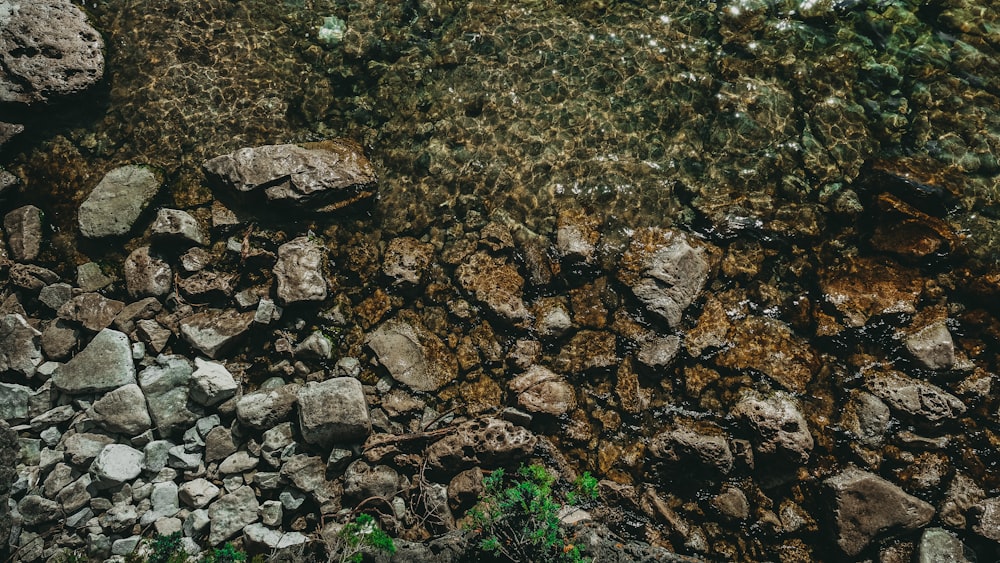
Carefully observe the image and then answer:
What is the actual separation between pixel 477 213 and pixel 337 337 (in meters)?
2.40

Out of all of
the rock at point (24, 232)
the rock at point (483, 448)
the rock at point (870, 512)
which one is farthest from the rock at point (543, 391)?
the rock at point (24, 232)

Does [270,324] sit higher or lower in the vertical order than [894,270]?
lower

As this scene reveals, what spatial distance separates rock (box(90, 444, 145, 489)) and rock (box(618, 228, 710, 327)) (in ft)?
19.7

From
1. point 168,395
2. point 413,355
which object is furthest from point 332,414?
point 168,395

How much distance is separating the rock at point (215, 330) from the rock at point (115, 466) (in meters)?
1.32

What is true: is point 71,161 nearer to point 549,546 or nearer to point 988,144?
point 549,546

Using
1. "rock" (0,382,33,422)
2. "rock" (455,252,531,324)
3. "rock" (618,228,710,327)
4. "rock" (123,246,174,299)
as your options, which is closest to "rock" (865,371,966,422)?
"rock" (618,228,710,327)

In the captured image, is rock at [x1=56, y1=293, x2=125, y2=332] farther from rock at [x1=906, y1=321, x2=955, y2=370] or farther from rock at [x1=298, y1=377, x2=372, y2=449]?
rock at [x1=906, y1=321, x2=955, y2=370]

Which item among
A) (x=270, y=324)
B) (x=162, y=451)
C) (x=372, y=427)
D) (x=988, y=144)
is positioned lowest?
(x=162, y=451)

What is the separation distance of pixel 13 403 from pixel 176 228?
2677mm

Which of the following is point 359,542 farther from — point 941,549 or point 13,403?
point 941,549

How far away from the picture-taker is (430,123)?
7926mm

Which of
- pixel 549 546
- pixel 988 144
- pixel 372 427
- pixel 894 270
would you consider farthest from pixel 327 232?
pixel 988 144

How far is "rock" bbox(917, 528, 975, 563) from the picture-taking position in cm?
564
